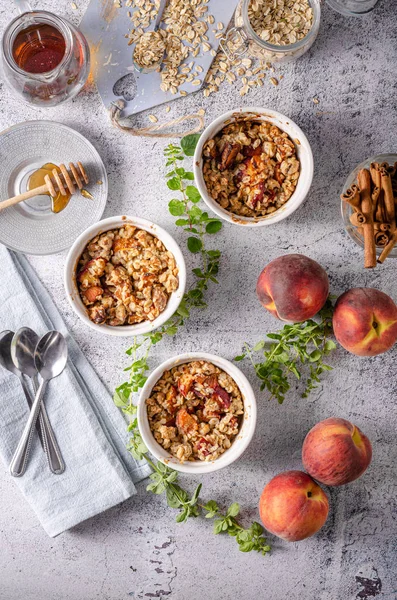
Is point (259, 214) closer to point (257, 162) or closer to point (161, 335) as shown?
point (257, 162)

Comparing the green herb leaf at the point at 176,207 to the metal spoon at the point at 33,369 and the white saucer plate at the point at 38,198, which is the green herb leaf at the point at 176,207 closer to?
the white saucer plate at the point at 38,198

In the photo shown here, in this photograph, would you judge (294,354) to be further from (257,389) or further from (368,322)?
(368,322)

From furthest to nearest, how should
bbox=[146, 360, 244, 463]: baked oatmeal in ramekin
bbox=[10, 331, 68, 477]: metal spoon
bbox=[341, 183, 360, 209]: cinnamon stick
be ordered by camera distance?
bbox=[10, 331, 68, 477]: metal spoon < bbox=[146, 360, 244, 463]: baked oatmeal in ramekin < bbox=[341, 183, 360, 209]: cinnamon stick

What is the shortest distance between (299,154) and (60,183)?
630 millimetres

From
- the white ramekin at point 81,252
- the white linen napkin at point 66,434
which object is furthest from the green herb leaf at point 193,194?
the white linen napkin at point 66,434

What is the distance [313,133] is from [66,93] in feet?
2.22

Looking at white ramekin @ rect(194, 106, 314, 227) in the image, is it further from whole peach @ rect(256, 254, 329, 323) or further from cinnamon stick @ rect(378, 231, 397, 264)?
cinnamon stick @ rect(378, 231, 397, 264)

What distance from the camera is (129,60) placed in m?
1.65

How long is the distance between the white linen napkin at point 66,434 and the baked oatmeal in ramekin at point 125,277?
221 mm

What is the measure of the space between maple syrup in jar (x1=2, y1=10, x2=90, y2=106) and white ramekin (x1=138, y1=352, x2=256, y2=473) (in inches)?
30.4

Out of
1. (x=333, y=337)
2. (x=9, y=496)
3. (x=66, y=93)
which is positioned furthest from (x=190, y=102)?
(x=9, y=496)

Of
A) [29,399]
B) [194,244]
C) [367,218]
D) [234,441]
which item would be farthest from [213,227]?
[29,399]

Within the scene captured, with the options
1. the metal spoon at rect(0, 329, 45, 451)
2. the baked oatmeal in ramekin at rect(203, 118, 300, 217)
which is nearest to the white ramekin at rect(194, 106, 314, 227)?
the baked oatmeal in ramekin at rect(203, 118, 300, 217)

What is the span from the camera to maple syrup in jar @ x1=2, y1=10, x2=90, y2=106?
1550 mm
